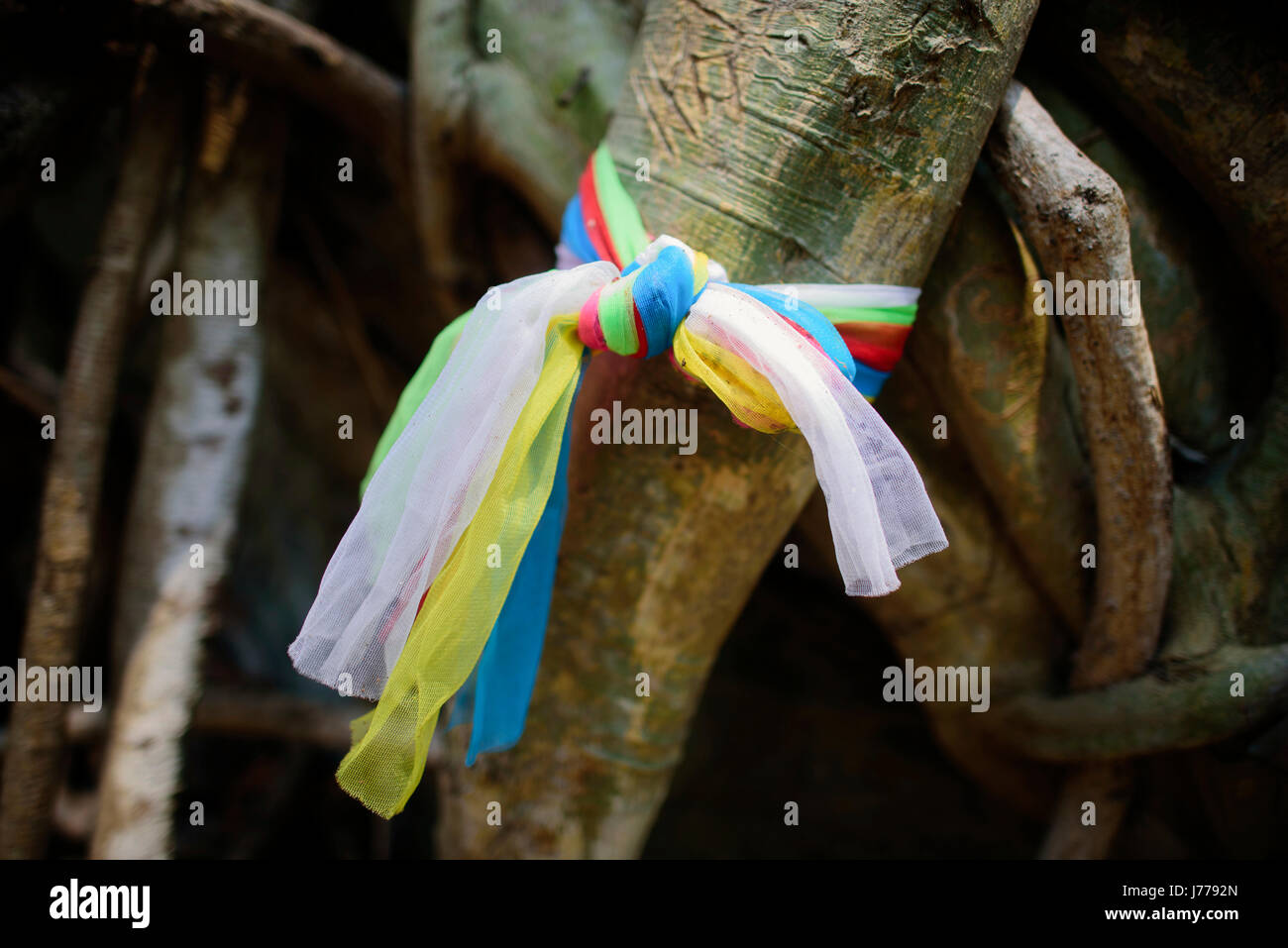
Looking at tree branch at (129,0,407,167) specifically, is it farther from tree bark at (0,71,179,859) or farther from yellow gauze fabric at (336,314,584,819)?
yellow gauze fabric at (336,314,584,819)

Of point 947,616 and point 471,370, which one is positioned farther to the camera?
point 947,616

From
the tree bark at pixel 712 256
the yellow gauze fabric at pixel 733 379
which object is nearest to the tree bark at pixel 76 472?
the tree bark at pixel 712 256

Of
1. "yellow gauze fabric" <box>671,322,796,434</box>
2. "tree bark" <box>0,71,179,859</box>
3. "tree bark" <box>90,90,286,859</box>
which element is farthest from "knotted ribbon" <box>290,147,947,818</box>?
"tree bark" <box>0,71,179,859</box>

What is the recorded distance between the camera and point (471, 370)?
97cm

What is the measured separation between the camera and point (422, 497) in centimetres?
94

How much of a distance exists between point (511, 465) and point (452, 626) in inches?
8.0

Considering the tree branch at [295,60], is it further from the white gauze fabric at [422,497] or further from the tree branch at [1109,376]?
the tree branch at [1109,376]

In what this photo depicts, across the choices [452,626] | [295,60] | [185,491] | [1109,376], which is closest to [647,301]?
[452,626]

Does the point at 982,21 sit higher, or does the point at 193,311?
the point at 982,21

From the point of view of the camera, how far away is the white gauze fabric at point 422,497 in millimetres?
929

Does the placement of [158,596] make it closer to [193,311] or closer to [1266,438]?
[193,311]

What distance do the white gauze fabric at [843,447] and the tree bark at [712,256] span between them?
0.19 meters

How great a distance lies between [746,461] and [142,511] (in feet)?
3.97

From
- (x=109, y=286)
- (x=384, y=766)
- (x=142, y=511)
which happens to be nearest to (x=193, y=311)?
(x=109, y=286)
